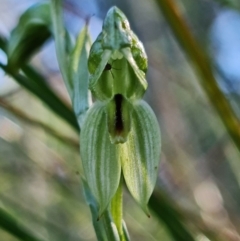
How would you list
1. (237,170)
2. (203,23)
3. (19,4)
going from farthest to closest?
(203,23), (19,4), (237,170)

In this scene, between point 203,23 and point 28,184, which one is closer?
point 28,184

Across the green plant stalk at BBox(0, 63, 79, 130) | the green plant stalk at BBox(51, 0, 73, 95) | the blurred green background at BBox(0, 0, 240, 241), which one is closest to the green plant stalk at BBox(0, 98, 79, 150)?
the blurred green background at BBox(0, 0, 240, 241)

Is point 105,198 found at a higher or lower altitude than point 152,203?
higher

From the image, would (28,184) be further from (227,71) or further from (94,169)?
(94,169)

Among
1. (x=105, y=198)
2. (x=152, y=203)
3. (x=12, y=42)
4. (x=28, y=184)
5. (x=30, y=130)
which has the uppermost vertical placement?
(x=12, y=42)

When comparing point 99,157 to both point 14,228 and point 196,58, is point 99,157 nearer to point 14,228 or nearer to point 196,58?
point 14,228

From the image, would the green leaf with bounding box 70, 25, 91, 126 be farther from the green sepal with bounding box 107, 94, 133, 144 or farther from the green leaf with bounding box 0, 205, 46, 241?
the green leaf with bounding box 0, 205, 46, 241

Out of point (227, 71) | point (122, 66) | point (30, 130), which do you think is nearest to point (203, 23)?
point (227, 71)
